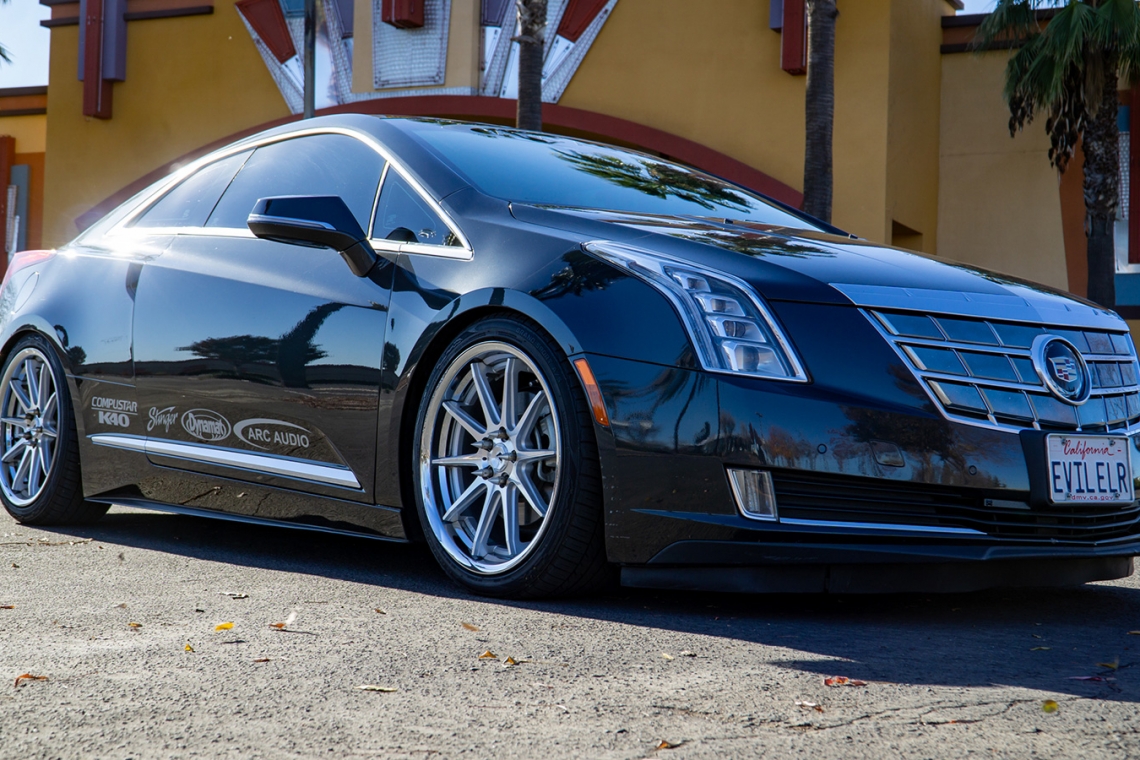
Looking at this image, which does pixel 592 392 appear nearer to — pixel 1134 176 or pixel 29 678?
pixel 29 678

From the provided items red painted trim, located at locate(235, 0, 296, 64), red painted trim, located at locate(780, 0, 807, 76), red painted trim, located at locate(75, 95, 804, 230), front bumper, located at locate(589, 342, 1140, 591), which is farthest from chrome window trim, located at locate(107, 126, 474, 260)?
red painted trim, located at locate(235, 0, 296, 64)

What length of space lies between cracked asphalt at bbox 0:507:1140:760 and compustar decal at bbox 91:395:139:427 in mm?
823

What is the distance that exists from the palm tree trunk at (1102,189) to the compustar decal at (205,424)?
15230 mm

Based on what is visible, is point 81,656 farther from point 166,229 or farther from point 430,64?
point 430,64

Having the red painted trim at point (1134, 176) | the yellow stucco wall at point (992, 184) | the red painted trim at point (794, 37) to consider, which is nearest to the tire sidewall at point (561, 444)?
the red painted trim at point (794, 37)

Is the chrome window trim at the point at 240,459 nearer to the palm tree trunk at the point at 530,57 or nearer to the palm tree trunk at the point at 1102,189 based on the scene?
the palm tree trunk at the point at 530,57

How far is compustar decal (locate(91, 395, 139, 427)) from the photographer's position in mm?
4736

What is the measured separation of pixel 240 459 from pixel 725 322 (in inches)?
72.6

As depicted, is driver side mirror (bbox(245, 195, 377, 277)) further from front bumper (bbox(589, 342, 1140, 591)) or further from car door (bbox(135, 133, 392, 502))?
front bumper (bbox(589, 342, 1140, 591))

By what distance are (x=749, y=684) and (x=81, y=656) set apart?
1.40m

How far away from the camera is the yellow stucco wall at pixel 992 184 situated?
1859 cm

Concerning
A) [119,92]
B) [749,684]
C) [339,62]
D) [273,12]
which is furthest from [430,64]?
[749,684]

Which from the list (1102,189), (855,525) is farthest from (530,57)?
(855,525)

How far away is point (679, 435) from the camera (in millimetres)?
3174
